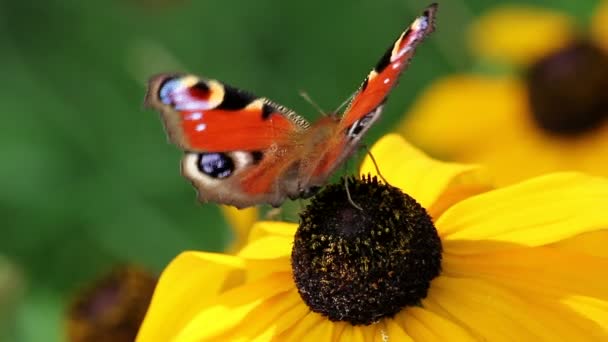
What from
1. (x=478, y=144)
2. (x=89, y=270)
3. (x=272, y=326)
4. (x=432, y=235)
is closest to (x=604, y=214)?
(x=432, y=235)

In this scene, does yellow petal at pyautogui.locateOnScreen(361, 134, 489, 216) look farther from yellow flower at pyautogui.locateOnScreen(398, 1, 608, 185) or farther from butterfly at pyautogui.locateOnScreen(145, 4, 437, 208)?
yellow flower at pyautogui.locateOnScreen(398, 1, 608, 185)

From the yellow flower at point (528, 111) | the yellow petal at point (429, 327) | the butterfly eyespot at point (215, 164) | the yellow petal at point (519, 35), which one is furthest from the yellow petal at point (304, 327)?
the yellow petal at point (519, 35)

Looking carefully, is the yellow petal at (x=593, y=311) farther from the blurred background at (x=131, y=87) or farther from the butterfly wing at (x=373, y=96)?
the blurred background at (x=131, y=87)

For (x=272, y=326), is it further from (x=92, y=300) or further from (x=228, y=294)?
(x=92, y=300)

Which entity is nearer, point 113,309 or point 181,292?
point 181,292

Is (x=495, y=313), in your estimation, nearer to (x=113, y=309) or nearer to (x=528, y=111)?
(x=113, y=309)

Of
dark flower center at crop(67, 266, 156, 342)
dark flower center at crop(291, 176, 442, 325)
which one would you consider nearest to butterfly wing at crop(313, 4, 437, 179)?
dark flower center at crop(291, 176, 442, 325)

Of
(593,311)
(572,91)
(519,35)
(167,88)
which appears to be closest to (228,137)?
(167,88)
